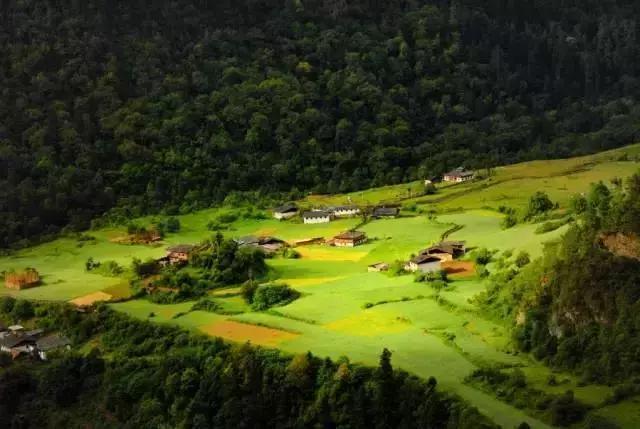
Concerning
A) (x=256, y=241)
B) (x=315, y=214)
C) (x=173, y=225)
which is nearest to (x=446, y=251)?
(x=256, y=241)

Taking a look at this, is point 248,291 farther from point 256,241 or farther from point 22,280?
point 22,280

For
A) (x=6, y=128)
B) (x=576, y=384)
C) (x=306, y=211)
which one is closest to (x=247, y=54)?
(x=6, y=128)

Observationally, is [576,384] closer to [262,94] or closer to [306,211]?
[306,211]

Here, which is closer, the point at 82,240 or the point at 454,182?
the point at 82,240

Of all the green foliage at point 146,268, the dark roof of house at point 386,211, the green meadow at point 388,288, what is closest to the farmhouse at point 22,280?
the green meadow at point 388,288

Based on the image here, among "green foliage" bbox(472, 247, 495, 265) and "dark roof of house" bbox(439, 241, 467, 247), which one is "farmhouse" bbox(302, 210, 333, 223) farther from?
"green foliage" bbox(472, 247, 495, 265)

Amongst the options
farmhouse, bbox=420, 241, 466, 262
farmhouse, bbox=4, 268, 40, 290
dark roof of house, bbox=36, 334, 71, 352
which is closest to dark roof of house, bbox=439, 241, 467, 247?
farmhouse, bbox=420, 241, 466, 262
